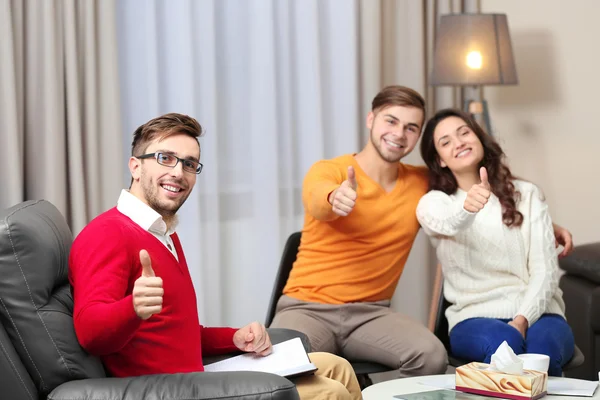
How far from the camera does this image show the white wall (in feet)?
13.6

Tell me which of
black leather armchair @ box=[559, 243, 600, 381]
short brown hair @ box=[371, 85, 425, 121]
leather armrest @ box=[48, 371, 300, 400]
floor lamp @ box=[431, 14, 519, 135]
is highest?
floor lamp @ box=[431, 14, 519, 135]

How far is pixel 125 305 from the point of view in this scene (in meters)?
1.63

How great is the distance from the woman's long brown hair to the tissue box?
0.81 metres

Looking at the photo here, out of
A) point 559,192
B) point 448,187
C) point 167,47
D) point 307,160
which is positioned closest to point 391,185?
point 448,187

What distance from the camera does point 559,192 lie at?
423cm

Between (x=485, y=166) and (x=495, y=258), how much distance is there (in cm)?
35

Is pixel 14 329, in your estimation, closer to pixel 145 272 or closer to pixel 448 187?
pixel 145 272

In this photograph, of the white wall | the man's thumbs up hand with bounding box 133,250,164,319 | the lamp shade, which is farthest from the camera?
the white wall

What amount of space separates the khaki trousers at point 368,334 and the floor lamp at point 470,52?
1207 mm

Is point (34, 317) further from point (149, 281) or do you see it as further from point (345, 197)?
point (345, 197)

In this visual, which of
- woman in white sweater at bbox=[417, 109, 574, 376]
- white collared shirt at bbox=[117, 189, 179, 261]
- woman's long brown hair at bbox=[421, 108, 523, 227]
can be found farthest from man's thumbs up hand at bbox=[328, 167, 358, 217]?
white collared shirt at bbox=[117, 189, 179, 261]

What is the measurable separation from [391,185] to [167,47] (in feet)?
3.76

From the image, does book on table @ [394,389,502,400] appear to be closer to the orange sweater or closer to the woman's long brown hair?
the orange sweater

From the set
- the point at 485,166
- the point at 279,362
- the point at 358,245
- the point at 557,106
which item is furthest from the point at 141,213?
the point at 557,106
